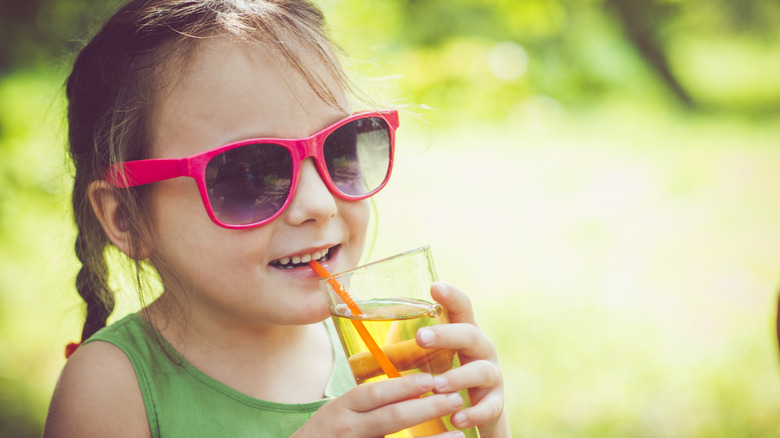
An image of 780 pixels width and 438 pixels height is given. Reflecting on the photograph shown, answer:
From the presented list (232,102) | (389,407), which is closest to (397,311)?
(389,407)

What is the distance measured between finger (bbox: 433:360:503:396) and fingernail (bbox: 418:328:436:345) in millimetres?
65

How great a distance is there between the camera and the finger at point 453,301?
1212 millimetres

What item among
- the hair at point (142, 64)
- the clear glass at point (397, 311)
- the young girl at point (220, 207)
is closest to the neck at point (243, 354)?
the young girl at point (220, 207)

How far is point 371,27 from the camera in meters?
4.73

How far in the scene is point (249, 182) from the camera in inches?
53.6

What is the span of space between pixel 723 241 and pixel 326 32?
3.90 m

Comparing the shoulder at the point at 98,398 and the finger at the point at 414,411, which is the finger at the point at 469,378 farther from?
the shoulder at the point at 98,398

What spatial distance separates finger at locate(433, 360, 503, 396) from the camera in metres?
1.16

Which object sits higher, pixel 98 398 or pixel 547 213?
pixel 98 398

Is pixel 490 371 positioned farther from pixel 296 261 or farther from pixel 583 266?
pixel 583 266

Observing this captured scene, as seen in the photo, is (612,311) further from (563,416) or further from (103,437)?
(103,437)

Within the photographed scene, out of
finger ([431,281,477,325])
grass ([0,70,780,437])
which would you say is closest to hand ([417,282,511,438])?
finger ([431,281,477,325])

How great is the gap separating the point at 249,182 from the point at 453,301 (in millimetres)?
471

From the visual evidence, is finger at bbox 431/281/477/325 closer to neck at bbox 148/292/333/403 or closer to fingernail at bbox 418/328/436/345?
fingernail at bbox 418/328/436/345
